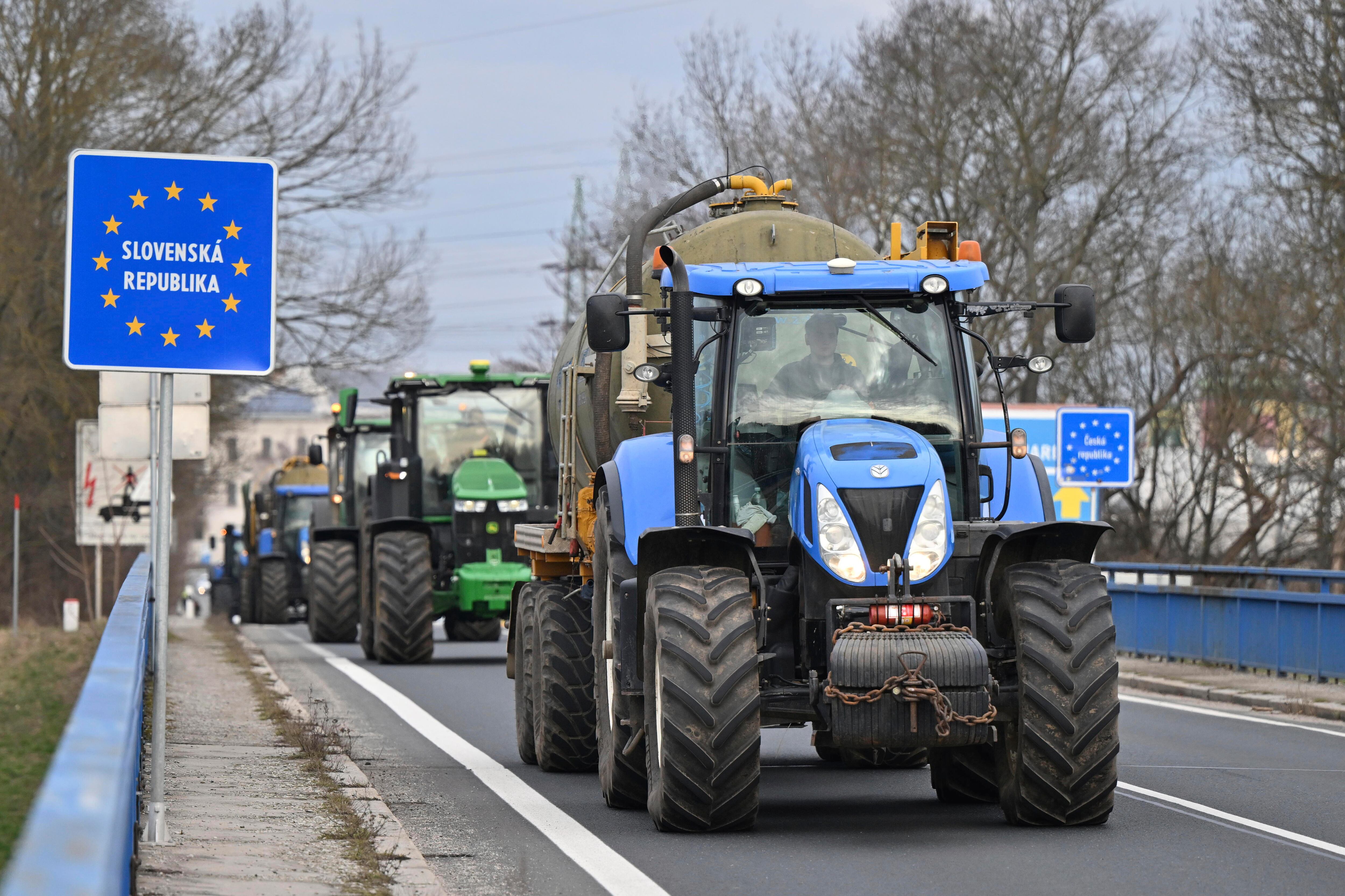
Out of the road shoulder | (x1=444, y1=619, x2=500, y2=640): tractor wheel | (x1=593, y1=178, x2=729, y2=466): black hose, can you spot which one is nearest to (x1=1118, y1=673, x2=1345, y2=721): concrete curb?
(x1=593, y1=178, x2=729, y2=466): black hose

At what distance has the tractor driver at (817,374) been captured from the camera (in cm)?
975

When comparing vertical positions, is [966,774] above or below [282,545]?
below

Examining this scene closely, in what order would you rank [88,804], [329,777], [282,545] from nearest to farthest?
[88,804]
[329,777]
[282,545]

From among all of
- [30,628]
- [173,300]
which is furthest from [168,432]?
[30,628]

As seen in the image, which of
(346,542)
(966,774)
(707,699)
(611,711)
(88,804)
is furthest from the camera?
(346,542)

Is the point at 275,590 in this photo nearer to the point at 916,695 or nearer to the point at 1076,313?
the point at 1076,313

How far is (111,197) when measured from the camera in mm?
8781

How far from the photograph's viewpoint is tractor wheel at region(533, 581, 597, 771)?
11.8 m

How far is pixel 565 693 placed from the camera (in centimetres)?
1188

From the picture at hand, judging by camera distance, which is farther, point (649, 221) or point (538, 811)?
point (649, 221)

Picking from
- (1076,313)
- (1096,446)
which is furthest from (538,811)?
(1096,446)

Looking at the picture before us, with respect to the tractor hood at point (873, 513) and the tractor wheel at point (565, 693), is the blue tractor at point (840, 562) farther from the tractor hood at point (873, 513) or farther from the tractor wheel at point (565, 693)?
the tractor wheel at point (565, 693)

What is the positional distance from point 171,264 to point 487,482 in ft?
46.3

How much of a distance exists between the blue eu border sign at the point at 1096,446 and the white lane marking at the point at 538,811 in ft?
37.0
